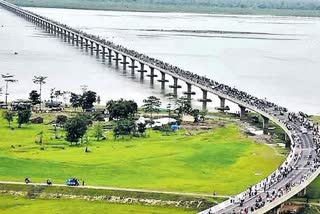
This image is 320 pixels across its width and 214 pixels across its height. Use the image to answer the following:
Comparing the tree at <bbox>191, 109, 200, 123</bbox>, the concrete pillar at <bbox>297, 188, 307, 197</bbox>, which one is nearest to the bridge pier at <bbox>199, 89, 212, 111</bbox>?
the tree at <bbox>191, 109, 200, 123</bbox>

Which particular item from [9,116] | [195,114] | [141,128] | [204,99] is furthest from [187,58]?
[141,128]

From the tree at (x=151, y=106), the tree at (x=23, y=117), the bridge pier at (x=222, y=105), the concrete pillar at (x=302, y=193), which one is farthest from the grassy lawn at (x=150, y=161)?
the bridge pier at (x=222, y=105)

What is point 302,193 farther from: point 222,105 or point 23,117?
point 222,105

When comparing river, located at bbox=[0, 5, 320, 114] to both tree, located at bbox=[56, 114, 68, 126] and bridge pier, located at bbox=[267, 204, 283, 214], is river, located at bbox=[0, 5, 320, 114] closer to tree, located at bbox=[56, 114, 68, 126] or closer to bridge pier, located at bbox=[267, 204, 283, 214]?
tree, located at bbox=[56, 114, 68, 126]

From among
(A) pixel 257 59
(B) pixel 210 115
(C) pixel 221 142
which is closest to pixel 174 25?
(A) pixel 257 59

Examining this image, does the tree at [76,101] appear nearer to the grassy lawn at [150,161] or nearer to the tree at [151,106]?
the tree at [151,106]
